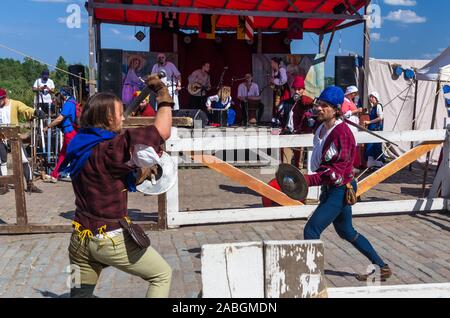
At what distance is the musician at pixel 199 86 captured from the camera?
1827 cm

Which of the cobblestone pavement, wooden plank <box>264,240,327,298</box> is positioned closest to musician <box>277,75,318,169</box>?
the cobblestone pavement

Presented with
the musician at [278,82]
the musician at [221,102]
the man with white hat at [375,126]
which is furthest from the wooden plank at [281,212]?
the musician at [278,82]

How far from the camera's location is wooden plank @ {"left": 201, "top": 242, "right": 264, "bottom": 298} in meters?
2.12

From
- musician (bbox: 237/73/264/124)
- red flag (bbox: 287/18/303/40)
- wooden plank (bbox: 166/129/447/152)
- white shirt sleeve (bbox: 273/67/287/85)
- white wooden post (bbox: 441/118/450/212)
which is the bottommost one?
white wooden post (bbox: 441/118/450/212)

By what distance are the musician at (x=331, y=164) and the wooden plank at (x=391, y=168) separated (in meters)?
2.68

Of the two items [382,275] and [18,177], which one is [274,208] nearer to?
[382,275]

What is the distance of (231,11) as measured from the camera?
50.1ft

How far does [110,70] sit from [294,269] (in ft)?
48.6

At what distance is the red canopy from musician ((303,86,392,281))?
1064 cm

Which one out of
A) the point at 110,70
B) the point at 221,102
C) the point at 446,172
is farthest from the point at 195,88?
the point at 446,172

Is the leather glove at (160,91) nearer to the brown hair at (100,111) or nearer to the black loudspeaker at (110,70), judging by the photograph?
the brown hair at (100,111)

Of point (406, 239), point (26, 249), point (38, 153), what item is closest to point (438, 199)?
point (406, 239)

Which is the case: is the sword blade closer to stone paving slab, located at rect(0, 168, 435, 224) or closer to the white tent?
stone paving slab, located at rect(0, 168, 435, 224)

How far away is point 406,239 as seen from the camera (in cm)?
651
